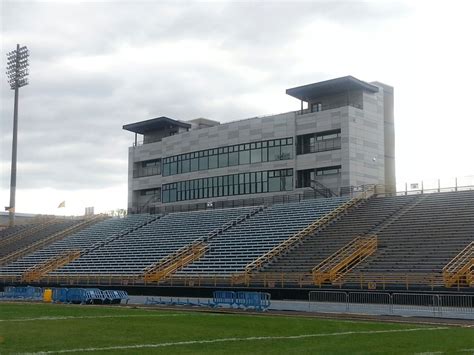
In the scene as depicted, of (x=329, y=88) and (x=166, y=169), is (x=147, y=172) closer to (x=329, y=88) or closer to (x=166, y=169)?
(x=166, y=169)

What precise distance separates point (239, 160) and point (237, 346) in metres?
41.0

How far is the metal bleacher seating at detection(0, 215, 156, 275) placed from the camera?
5150 centimetres

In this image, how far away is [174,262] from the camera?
4266 centimetres

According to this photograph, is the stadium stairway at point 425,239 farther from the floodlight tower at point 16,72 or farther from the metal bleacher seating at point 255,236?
the floodlight tower at point 16,72

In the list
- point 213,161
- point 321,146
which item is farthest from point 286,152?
point 213,161

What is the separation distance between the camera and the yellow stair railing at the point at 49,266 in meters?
46.4

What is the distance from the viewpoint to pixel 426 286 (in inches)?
1147

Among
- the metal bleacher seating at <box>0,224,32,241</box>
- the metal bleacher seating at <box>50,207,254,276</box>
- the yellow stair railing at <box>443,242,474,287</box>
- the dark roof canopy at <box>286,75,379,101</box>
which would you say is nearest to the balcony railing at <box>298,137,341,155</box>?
the dark roof canopy at <box>286,75,379,101</box>

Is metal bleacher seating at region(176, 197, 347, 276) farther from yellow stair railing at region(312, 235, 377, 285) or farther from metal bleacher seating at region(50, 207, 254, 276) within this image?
yellow stair railing at region(312, 235, 377, 285)

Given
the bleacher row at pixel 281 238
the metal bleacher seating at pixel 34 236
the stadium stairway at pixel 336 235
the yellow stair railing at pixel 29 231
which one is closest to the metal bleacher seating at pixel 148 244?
the bleacher row at pixel 281 238

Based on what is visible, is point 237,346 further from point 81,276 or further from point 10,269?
point 10,269

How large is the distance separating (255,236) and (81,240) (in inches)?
722

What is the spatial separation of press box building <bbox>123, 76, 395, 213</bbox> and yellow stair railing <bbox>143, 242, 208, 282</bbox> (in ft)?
36.7

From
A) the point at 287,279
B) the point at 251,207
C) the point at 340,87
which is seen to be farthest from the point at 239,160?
the point at 287,279
